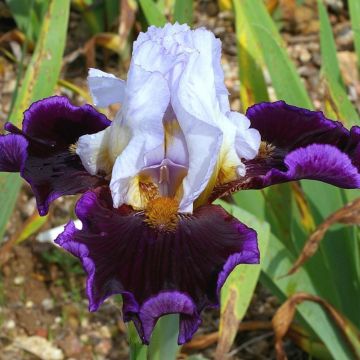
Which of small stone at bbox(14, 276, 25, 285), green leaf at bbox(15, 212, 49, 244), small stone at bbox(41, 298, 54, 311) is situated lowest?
small stone at bbox(41, 298, 54, 311)

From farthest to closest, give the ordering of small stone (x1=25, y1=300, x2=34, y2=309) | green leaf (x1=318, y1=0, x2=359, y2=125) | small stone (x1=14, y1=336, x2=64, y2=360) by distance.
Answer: small stone (x1=25, y1=300, x2=34, y2=309) < small stone (x1=14, y1=336, x2=64, y2=360) < green leaf (x1=318, y1=0, x2=359, y2=125)

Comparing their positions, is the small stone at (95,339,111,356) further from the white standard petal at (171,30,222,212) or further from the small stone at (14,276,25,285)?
the white standard petal at (171,30,222,212)

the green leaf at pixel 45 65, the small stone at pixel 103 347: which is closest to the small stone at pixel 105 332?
the small stone at pixel 103 347

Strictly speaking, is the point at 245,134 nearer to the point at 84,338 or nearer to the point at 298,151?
the point at 298,151

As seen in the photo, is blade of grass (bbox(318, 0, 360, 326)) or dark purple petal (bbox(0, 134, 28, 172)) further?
blade of grass (bbox(318, 0, 360, 326))

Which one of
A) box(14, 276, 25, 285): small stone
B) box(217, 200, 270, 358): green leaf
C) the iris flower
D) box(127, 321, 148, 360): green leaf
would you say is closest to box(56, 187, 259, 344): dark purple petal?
the iris flower

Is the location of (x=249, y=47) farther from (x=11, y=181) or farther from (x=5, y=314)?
(x=5, y=314)

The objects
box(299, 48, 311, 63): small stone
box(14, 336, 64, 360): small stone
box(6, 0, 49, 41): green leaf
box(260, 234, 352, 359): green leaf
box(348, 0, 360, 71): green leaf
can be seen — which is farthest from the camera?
box(299, 48, 311, 63): small stone

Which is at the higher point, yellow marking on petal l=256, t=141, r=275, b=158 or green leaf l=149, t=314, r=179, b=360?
yellow marking on petal l=256, t=141, r=275, b=158
